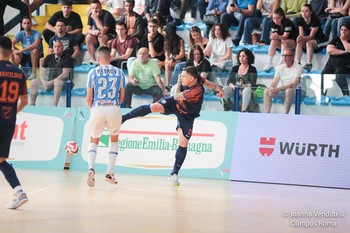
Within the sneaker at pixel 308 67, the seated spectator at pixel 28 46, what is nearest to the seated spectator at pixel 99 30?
the seated spectator at pixel 28 46

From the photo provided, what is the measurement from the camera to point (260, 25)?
2044 cm

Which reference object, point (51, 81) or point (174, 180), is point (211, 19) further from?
point (174, 180)

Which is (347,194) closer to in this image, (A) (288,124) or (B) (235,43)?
(A) (288,124)

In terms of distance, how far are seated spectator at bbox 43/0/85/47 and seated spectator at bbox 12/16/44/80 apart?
0.57 metres

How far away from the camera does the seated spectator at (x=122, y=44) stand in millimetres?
19922

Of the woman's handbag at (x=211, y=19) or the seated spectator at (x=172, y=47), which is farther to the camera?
the woman's handbag at (x=211, y=19)

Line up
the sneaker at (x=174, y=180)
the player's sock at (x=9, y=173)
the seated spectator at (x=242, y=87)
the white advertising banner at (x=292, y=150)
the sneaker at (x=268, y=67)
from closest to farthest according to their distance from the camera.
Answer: the player's sock at (x=9, y=173) → the sneaker at (x=174, y=180) → the white advertising banner at (x=292, y=150) → the seated spectator at (x=242, y=87) → the sneaker at (x=268, y=67)

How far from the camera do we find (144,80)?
1741 centimetres

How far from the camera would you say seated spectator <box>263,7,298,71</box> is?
1920 cm

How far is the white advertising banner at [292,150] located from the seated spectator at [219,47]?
2.87m

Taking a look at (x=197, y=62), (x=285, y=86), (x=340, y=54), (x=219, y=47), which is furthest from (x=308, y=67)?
(x=285, y=86)

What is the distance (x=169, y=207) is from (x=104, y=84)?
3.34 m

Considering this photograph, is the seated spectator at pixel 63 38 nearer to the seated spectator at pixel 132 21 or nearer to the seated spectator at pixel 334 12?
the seated spectator at pixel 132 21

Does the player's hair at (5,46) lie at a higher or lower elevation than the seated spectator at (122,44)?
higher
